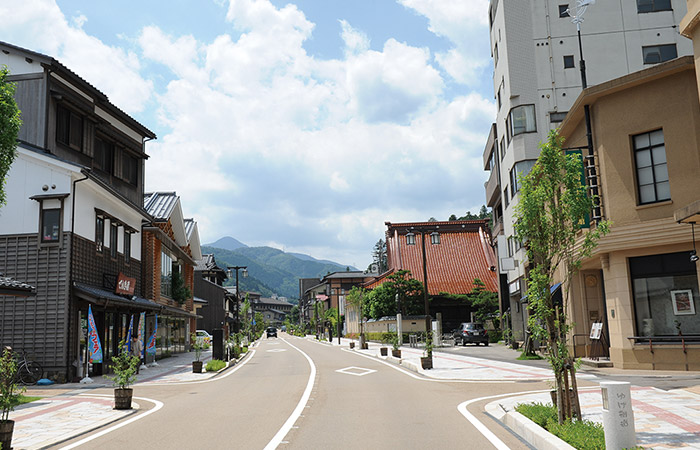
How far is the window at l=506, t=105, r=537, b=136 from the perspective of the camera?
3416 centimetres

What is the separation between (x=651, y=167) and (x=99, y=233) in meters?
21.4

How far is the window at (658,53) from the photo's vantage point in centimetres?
3662

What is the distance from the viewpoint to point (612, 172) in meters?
20.3

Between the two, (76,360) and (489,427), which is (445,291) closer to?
(76,360)

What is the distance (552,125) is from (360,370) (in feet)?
64.6

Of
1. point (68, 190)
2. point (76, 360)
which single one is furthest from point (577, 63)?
point (76, 360)

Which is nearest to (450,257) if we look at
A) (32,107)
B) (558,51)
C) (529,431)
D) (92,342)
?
(558,51)

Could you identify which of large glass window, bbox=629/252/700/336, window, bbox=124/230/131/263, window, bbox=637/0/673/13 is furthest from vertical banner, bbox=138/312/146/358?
window, bbox=637/0/673/13

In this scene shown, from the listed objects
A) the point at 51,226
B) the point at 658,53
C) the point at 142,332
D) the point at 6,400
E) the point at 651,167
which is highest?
the point at 658,53

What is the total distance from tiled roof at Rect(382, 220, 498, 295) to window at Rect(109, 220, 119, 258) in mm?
38227

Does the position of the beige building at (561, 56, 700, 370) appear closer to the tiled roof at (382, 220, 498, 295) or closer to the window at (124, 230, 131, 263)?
the window at (124, 230, 131, 263)

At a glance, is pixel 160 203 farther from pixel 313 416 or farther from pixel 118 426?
pixel 313 416

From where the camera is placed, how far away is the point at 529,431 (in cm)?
863

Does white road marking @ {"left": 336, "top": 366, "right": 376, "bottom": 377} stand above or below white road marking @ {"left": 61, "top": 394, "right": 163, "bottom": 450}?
below
